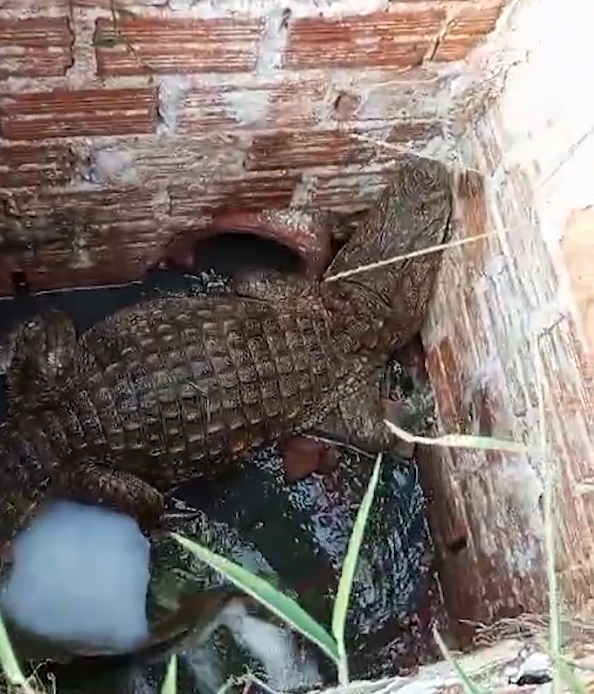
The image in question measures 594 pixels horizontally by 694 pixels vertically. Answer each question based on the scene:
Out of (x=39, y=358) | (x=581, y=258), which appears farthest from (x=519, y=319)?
(x=39, y=358)

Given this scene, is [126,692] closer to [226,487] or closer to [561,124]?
[226,487]

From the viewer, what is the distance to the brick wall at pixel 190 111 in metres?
1.86

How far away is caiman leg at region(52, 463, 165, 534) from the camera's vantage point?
2.27 meters

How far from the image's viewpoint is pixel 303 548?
2439mm

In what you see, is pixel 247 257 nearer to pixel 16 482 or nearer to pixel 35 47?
pixel 16 482

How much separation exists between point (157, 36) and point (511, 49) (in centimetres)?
65

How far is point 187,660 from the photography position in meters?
2.29

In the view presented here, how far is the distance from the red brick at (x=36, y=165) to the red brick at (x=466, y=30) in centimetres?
70

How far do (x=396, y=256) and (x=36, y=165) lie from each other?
805 millimetres

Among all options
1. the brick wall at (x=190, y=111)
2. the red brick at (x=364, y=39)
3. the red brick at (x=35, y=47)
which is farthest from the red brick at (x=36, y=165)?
the red brick at (x=364, y=39)

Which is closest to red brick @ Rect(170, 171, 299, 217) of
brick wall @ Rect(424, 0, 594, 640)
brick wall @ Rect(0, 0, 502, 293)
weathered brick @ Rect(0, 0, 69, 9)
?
brick wall @ Rect(0, 0, 502, 293)

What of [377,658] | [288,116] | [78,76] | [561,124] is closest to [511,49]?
[561,124]

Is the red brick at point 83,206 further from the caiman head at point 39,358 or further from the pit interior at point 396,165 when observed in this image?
the caiman head at point 39,358

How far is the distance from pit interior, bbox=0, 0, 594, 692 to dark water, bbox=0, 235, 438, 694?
5cm
